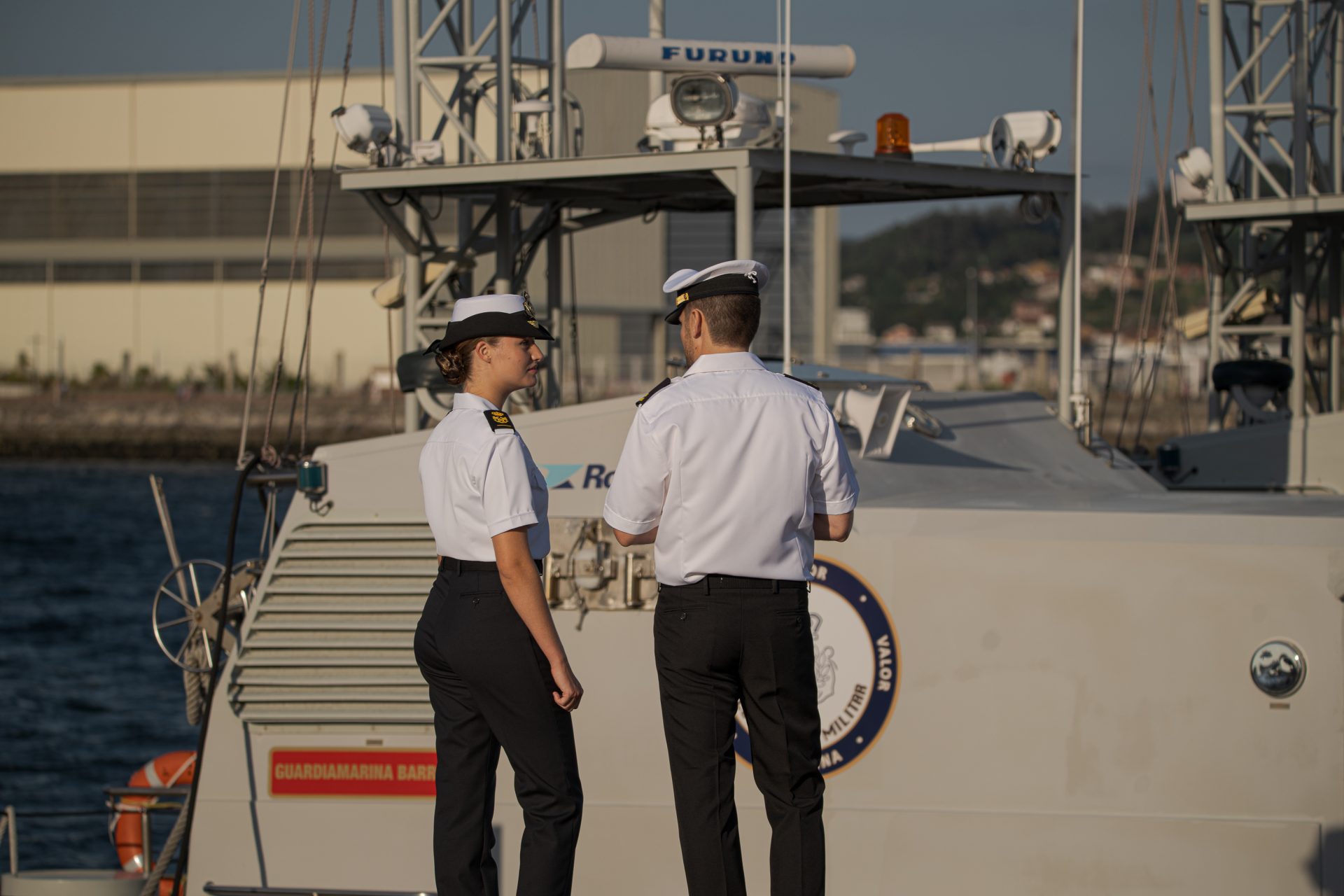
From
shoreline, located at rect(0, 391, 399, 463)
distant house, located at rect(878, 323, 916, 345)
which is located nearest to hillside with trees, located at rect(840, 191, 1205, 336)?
distant house, located at rect(878, 323, 916, 345)

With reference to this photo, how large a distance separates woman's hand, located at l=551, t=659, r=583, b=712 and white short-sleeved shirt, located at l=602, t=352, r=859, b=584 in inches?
14.1

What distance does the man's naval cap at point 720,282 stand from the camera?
3.85 metres

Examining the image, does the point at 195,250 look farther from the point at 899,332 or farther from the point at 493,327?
the point at 899,332

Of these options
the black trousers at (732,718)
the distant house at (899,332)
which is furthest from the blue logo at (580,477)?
the distant house at (899,332)

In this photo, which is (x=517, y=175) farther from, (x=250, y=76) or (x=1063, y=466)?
(x=250, y=76)

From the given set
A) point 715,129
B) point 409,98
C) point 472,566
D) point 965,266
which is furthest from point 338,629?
point 965,266

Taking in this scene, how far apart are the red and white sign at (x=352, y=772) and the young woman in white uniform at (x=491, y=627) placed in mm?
1653

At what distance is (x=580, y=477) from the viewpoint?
5949 mm

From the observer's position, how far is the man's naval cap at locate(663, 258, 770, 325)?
3.85 meters

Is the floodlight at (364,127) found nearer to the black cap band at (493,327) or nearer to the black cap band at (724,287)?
the black cap band at (493,327)

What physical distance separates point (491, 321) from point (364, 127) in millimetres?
3987

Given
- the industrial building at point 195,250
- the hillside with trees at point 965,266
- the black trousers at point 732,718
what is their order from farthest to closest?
the hillside with trees at point 965,266
the industrial building at point 195,250
the black trousers at point 732,718

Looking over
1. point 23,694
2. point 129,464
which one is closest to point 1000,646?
point 23,694

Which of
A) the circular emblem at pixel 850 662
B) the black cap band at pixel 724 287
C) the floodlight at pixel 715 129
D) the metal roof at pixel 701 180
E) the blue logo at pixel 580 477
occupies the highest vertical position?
the floodlight at pixel 715 129
